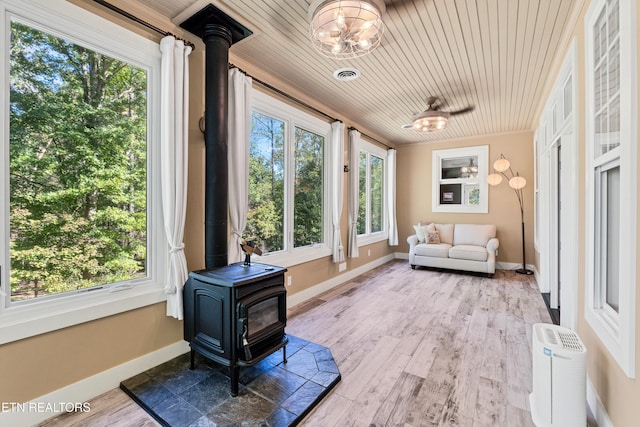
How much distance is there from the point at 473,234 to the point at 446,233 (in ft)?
1.69

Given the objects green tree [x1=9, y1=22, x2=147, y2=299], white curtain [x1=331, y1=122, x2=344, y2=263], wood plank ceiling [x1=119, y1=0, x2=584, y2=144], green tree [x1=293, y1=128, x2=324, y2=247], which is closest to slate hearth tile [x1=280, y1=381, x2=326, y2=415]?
green tree [x1=9, y1=22, x2=147, y2=299]

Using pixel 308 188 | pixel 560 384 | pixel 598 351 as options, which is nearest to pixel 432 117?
pixel 308 188

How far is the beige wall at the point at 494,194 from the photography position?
217 inches

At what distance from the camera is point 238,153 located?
2.68 meters

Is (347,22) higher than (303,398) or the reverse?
higher

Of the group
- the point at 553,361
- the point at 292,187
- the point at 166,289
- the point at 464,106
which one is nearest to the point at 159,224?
the point at 166,289

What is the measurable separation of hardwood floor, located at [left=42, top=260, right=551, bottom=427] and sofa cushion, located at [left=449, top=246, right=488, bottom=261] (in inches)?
25.4

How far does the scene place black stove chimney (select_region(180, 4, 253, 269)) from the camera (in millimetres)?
2264

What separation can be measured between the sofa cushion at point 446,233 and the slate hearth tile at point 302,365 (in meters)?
→ 4.58

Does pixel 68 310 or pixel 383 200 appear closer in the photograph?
pixel 68 310

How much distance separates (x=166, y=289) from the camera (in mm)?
2203

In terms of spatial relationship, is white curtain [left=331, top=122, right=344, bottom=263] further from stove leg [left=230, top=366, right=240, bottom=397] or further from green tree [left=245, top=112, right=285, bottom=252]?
stove leg [left=230, top=366, right=240, bottom=397]

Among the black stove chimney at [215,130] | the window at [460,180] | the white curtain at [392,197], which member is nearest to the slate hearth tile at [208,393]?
the black stove chimney at [215,130]

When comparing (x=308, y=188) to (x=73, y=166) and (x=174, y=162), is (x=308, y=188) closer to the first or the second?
(x=174, y=162)
